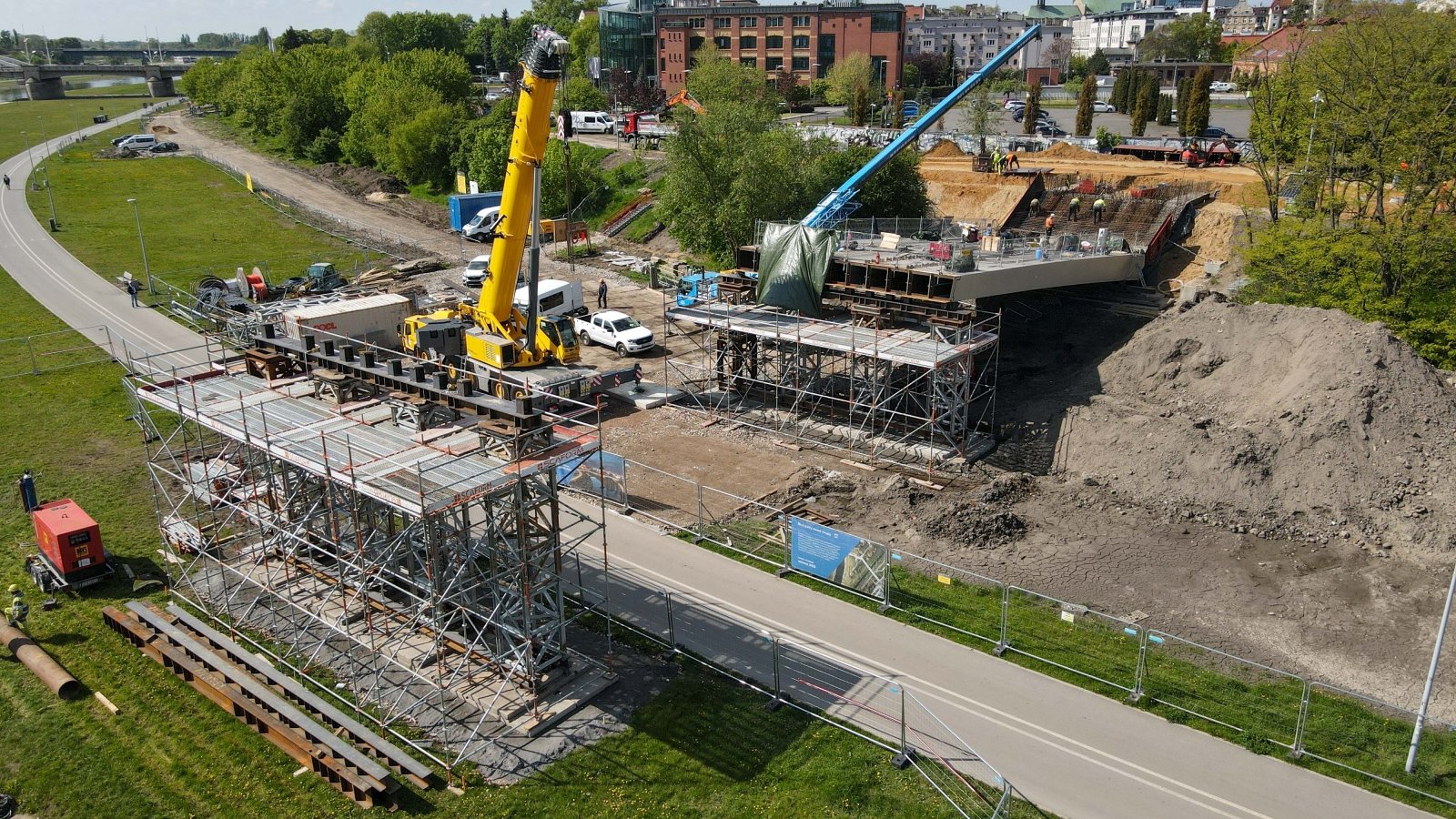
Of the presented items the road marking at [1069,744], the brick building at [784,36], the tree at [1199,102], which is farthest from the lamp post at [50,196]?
the tree at [1199,102]

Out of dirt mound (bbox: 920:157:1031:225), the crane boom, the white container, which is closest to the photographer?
the crane boom

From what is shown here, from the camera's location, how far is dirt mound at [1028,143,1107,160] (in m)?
52.9

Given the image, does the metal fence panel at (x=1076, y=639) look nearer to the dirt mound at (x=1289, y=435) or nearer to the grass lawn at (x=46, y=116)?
the dirt mound at (x=1289, y=435)

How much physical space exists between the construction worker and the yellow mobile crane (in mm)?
10278

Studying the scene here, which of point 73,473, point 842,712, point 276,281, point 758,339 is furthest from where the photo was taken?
point 276,281

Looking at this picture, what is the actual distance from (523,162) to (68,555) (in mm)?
13693

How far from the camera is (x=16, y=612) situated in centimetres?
2125

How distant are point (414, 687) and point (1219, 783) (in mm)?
14419

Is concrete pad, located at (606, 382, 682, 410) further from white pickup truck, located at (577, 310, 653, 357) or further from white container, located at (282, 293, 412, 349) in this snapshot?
white container, located at (282, 293, 412, 349)

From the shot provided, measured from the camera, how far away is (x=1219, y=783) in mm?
16438

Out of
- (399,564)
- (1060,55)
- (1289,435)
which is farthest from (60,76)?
(1289,435)

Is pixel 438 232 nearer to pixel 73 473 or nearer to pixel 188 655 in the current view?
pixel 73 473

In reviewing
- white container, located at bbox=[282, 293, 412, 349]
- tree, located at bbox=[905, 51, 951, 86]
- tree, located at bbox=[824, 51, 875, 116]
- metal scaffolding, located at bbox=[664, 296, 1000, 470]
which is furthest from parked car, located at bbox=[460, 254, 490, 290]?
tree, located at bbox=[905, 51, 951, 86]

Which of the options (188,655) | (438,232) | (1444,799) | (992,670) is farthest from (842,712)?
(438,232)
